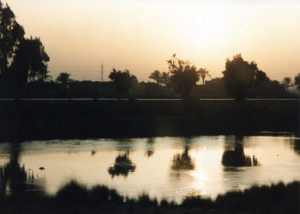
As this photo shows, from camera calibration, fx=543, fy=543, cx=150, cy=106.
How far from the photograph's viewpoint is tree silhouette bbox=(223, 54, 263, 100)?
119 metres

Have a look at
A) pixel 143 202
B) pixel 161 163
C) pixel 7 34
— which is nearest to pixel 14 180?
pixel 143 202

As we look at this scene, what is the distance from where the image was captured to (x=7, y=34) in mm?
93312

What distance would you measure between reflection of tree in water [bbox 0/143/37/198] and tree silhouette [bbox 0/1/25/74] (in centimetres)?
5632

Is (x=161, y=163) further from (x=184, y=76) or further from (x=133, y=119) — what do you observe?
(x=184, y=76)

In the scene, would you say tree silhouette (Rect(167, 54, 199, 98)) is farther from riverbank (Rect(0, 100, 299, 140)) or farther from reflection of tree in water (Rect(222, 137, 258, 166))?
reflection of tree in water (Rect(222, 137, 258, 166))

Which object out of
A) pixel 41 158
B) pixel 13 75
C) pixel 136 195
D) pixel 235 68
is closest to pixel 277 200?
pixel 136 195

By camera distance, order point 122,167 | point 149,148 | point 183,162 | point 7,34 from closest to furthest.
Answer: point 122,167 < point 183,162 < point 149,148 < point 7,34

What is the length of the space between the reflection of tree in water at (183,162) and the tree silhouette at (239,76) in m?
77.0

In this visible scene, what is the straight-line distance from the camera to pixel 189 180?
95.8ft

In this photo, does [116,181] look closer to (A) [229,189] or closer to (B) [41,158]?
(A) [229,189]

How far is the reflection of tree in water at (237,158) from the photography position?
36.7 m

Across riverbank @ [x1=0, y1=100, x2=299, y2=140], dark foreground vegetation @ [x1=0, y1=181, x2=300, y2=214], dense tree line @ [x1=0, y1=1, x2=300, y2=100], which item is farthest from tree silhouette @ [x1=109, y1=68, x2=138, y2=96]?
dark foreground vegetation @ [x1=0, y1=181, x2=300, y2=214]

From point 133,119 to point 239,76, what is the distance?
47814 millimetres

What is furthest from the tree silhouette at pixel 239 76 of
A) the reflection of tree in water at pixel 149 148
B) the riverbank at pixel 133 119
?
the reflection of tree in water at pixel 149 148
